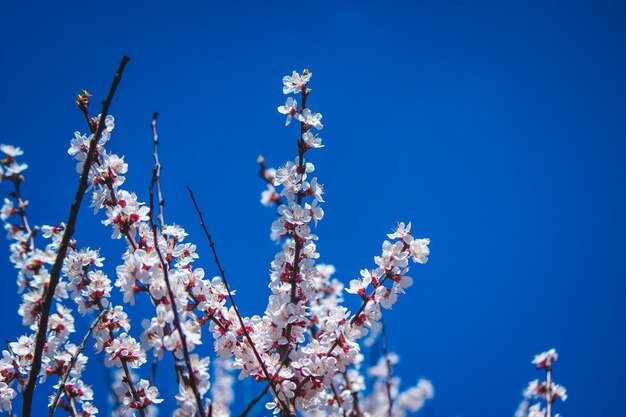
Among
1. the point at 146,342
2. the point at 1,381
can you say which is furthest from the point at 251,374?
the point at 1,381

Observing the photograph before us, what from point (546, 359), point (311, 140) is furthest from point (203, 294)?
point (546, 359)

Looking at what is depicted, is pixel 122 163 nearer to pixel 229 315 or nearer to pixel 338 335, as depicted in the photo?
pixel 229 315

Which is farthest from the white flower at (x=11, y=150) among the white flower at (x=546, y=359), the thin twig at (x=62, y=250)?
the white flower at (x=546, y=359)

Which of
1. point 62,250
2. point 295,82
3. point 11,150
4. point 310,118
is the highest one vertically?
point 295,82

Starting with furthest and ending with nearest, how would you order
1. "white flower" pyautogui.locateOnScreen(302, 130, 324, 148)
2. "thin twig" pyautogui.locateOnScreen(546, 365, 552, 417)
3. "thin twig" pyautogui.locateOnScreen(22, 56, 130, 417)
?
"thin twig" pyautogui.locateOnScreen(546, 365, 552, 417) → "white flower" pyautogui.locateOnScreen(302, 130, 324, 148) → "thin twig" pyautogui.locateOnScreen(22, 56, 130, 417)

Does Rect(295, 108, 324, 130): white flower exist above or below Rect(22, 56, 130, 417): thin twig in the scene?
above

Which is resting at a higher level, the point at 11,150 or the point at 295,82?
the point at 295,82

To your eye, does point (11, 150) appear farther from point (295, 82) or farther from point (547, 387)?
point (547, 387)

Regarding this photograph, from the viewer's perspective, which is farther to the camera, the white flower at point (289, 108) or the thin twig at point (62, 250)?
the white flower at point (289, 108)

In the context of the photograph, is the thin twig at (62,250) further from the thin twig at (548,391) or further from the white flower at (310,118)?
the thin twig at (548,391)

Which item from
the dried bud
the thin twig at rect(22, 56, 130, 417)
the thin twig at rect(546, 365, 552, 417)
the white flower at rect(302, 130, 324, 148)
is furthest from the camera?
the thin twig at rect(546, 365, 552, 417)

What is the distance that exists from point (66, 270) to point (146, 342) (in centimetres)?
86

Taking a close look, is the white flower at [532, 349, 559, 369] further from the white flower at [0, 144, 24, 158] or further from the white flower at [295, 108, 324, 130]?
the white flower at [0, 144, 24, 158]

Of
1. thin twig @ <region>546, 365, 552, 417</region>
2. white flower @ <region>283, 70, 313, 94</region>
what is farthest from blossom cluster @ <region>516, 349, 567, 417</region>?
white flower @ <region>283, 70, 313, 94</region>
